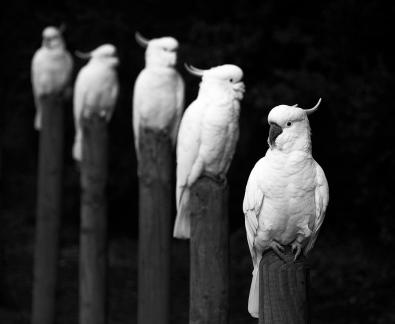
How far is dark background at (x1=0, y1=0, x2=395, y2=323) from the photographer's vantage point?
6.62 metres

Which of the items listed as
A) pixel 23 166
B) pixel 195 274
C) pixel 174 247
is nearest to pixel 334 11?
pixel 174 247

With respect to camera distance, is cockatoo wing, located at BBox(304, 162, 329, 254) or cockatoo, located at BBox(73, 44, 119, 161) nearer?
cockatoo wing, located at BBox(304, 162, 329, 254)

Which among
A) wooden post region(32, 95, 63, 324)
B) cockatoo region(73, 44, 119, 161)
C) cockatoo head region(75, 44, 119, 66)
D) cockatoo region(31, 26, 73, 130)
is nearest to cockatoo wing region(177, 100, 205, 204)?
cockatoo region(73, 44, 119, 161)

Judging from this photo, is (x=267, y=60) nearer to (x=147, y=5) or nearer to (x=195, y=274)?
(x=147, y=5)

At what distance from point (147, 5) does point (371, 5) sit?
240 centimetres

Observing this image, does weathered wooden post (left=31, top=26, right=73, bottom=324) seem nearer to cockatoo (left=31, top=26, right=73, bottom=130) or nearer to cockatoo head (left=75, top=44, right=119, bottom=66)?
cockatoo (left=31, top=26, right=73, bottom=130)

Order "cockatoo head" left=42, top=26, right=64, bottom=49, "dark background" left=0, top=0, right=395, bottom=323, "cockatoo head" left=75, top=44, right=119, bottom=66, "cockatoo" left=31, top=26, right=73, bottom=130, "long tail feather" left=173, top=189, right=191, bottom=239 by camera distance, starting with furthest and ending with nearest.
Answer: "dark background" left=0, top=0, right=395, bottom=323
"cockatoo head" left=42, top=26, right=64, bottom=49
"cockatoo" left=31, top=26, right=73, bottom=130
"cockatoo head" left=75, top=44, right=119, bottom=66
"long tail feather" left=173, top=189, right=191, bottom=239

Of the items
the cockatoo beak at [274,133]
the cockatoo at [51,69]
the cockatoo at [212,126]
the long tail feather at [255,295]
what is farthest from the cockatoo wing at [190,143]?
the cockatoo at [51,69]

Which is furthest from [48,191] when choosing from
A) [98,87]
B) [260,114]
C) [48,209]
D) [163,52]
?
[260,114]

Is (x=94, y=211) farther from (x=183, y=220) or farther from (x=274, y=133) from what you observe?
(x=274, y=133)

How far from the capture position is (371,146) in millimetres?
6754

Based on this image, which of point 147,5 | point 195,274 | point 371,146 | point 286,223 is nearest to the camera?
point 286,223

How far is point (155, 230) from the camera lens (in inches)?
174

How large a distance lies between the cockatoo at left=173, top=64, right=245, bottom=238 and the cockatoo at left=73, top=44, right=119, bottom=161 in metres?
1.34
